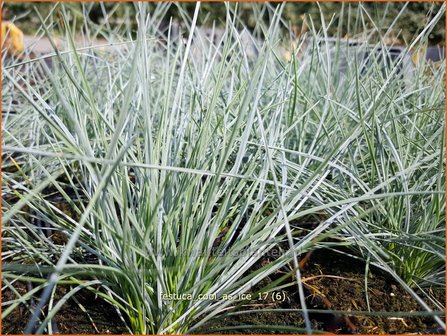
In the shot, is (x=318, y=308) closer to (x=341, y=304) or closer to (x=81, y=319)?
(x=341, y=304)

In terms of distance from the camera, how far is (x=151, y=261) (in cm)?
75

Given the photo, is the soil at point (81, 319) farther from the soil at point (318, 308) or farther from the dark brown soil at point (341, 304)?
the dark brown soil at point (341, 304)

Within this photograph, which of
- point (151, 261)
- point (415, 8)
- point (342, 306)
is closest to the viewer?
point (151, 261)

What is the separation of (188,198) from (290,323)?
28cm

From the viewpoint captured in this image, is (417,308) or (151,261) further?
(417,308)

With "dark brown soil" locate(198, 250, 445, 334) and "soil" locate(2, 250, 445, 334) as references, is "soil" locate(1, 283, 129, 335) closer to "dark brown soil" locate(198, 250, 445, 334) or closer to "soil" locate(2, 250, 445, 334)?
"soil" locate(2, 250, 445, 334)

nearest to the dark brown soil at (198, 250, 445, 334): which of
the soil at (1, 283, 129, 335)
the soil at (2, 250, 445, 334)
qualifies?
the soil at (2, 250, 445, 334)

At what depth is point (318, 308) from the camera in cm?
87

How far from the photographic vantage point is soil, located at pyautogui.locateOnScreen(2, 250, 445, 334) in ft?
2.68

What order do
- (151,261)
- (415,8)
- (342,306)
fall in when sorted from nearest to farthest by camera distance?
1. (151,261)
2. (342,306)
3. (415,8)

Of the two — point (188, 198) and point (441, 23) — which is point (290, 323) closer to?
point (188, 198)

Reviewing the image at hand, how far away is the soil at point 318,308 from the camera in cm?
82

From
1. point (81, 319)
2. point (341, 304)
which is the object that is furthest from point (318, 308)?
point (81, 319)

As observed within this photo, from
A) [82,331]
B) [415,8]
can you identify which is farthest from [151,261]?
[415,8]
